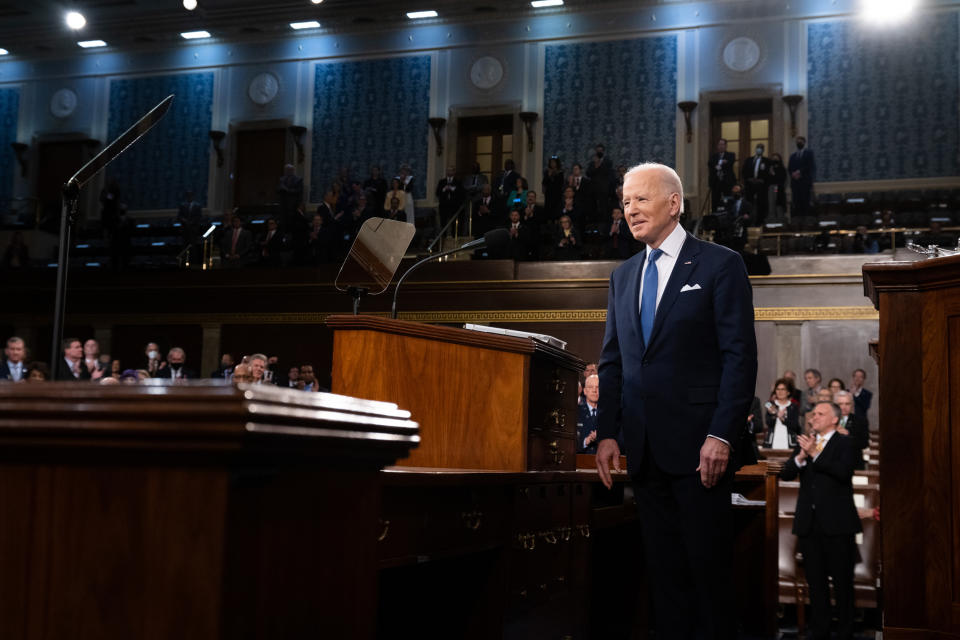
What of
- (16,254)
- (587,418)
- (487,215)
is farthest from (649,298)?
(16,254)

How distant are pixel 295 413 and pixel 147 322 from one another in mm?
13755

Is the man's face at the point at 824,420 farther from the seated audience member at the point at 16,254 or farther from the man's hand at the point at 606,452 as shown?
the seated audience member at the point at 16,254

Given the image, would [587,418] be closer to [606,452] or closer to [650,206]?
[606,452]

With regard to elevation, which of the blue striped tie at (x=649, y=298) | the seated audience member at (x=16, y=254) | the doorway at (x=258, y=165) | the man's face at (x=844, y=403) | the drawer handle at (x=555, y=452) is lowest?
the drawer handle at (x=555, y=452)

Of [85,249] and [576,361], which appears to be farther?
[85,249]

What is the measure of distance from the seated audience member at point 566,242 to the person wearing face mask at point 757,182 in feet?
7.56

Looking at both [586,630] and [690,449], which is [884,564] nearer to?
[690,449]

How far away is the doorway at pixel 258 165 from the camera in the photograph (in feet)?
56.7

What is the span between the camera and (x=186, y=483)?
81cm

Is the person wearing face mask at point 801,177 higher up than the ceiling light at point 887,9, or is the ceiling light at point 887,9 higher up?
the ceiling light at point 887,9

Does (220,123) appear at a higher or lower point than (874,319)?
higher

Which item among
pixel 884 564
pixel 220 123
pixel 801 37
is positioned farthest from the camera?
pixel 220 123

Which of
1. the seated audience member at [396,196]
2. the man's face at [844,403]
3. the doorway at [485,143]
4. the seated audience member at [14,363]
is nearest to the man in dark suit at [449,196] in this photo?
the seated audience member at [396,196]

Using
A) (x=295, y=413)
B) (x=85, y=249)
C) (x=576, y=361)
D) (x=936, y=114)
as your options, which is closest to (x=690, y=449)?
(x=576, y=361)
